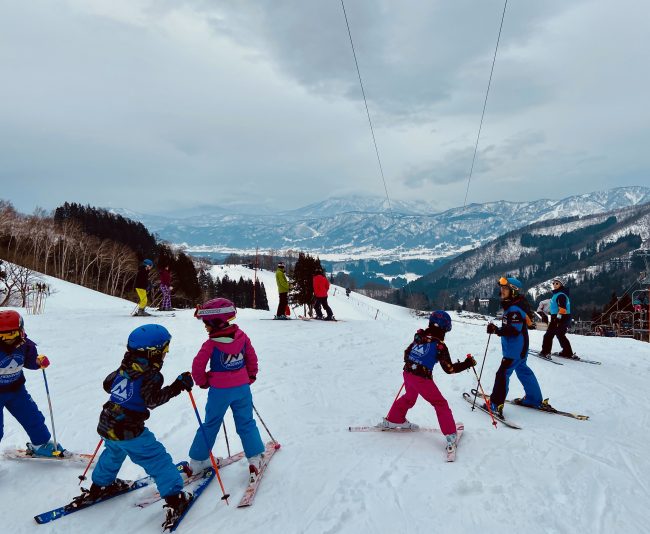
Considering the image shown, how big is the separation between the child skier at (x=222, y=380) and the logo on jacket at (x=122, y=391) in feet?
2.28

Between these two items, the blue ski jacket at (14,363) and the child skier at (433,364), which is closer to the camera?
the blue ski jacket at (14,363)

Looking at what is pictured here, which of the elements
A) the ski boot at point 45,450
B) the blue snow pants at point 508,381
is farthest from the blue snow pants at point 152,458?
the blue snow pants at point 508,381

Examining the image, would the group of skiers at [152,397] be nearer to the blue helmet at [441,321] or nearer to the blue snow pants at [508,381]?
the blue helmet at [441,321]

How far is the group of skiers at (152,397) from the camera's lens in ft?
12.5

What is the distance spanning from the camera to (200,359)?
14.3ft

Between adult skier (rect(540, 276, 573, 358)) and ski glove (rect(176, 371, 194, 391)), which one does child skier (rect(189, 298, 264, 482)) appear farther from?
adult skier (rect(540, 276, 573, 358))

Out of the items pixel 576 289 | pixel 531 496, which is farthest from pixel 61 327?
pixel 576 289

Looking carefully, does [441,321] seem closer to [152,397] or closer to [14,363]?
[152,397]

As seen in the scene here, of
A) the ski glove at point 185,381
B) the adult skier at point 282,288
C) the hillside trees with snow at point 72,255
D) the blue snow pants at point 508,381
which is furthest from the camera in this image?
the hillside trees with snow at point 72,255

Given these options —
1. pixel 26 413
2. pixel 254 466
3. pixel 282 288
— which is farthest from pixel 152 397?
pixel 282 288

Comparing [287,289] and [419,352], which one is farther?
[287,289]

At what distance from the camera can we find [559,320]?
11273mm

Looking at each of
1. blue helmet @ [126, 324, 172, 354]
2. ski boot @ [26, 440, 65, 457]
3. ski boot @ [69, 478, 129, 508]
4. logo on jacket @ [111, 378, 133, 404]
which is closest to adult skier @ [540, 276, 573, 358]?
blue helmet @ [126, 324, 172, 354]

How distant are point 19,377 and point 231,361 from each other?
264 centimetres
